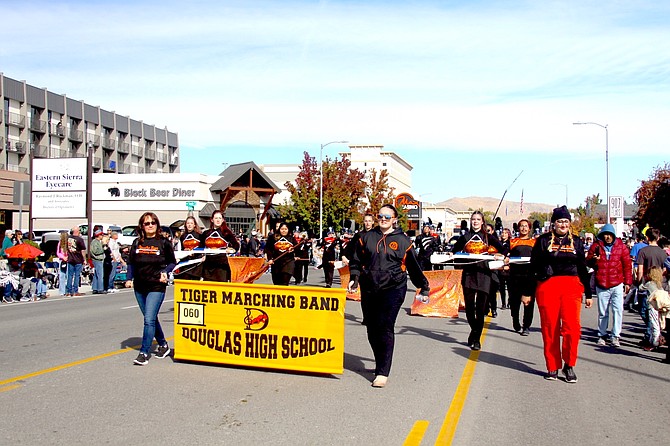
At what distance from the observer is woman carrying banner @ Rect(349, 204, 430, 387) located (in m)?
7.87

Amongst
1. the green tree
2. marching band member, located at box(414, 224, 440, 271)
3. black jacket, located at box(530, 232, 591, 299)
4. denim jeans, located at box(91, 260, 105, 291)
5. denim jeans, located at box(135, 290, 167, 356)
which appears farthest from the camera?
the green tree

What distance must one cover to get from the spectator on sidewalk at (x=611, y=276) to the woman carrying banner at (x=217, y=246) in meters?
5.75

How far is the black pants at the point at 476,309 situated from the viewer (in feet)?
33.6

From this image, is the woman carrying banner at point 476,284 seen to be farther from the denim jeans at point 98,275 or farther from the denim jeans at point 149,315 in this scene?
the denim jeans at point 98,275

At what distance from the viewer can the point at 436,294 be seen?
49.8 feet

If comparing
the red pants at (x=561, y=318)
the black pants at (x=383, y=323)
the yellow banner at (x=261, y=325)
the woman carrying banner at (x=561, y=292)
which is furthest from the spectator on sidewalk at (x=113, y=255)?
the red pants at (x=561, y=318)

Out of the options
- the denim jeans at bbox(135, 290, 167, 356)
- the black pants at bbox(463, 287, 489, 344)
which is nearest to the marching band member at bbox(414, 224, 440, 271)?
the black pants at bbox(463, 287, 489, 344)

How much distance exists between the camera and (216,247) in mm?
11672

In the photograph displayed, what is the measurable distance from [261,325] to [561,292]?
354cm

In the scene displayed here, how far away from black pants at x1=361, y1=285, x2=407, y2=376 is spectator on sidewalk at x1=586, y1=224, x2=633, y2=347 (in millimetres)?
4442

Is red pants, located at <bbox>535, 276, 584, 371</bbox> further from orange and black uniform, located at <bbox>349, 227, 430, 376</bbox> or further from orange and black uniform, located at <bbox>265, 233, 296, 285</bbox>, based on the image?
orange and black uniform, located at <bbox>265, 233, 296, 285</bbox>

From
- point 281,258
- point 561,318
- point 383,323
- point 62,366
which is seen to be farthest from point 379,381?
point 281,258

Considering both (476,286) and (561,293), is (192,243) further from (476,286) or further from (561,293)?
(561,293)

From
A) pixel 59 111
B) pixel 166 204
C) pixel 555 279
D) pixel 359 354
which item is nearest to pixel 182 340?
pixel 359 354
